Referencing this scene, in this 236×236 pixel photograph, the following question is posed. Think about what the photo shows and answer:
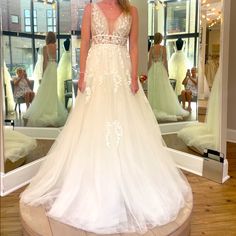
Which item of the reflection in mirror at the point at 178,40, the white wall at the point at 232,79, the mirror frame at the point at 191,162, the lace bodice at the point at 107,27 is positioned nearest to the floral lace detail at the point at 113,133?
the lace bodice at the point at 107,27

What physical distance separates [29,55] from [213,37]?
1704mm

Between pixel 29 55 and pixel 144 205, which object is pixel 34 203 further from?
pixel 29 55

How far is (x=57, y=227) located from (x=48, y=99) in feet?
5.24

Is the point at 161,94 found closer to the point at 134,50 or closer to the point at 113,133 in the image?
the point at 134,50

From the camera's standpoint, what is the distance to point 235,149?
386 cm

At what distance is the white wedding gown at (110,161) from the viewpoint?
5.84 feet

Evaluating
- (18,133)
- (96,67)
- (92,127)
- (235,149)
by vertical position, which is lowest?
(235,149)

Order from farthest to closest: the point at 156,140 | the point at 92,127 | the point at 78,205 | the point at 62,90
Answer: the point at 62,90, the point at 156,140, the point at 92,127, the point at 78,205

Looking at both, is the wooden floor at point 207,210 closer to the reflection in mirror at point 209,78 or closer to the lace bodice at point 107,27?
the reflection in mirror at point 209,78

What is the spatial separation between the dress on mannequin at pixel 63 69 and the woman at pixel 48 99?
0.08m

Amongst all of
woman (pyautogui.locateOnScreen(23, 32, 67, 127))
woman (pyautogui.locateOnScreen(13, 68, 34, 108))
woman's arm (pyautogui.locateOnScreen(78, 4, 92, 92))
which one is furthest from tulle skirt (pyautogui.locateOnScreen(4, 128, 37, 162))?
woman's arm (pyautogui.locateOnScreen(78, 4, 92, 92))

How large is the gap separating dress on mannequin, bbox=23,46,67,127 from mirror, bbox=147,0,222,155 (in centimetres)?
105

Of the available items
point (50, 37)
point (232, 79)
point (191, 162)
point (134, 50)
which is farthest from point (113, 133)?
point (232, 79)

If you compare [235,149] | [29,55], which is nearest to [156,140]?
[29,55]
